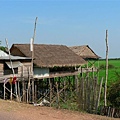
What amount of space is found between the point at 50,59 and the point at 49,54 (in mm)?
1235

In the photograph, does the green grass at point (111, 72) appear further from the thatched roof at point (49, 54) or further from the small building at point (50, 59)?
the thatched roof at point (49, 54)

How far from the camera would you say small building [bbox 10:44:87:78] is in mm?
24625

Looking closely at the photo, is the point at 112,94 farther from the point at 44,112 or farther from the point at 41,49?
the point at 41,49

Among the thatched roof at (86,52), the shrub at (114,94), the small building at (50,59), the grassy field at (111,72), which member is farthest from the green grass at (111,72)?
the small building at (50,59)

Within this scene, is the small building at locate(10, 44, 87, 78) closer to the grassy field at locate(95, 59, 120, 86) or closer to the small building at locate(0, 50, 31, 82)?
the small building at locate(0, 50, 31, 82)

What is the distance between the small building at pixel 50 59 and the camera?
24.6m

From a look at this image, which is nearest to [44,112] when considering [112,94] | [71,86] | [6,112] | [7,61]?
[6,112]

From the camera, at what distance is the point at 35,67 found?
2417 cm

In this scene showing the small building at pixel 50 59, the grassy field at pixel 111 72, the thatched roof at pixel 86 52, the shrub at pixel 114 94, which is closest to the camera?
the shrub at pixel 114 94

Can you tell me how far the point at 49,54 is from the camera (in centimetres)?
2700

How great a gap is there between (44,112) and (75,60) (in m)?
16.6

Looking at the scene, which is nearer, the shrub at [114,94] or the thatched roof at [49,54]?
the shrub at [114,94]

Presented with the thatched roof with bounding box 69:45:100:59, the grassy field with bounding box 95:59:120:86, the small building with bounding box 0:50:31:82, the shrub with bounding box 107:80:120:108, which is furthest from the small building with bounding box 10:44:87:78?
the shrub with bounding box 107:80:120:108

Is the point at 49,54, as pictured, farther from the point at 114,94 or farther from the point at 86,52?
the point at 114,94
